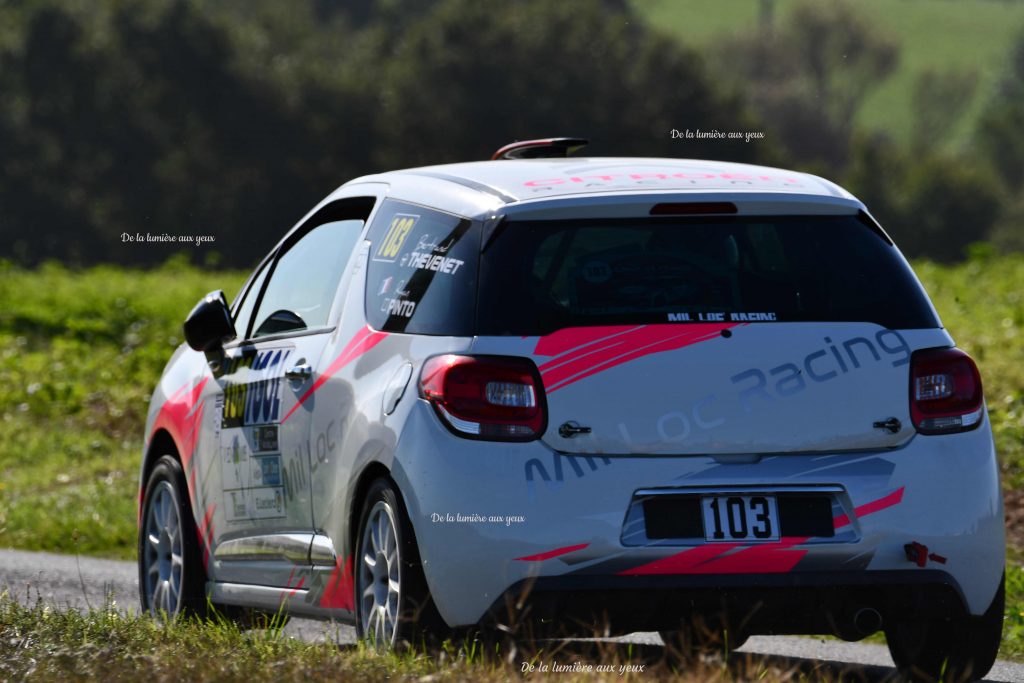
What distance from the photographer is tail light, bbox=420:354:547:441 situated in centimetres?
529

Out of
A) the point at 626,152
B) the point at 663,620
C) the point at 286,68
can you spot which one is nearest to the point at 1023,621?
the point at 663,620

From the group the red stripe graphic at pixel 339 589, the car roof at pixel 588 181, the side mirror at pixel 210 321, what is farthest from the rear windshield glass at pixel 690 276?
the side mirror at pixel 210 321

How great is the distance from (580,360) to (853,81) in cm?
10939

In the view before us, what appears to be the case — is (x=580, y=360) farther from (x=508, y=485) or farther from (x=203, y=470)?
(x=203, y=470)

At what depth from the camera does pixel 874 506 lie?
17.6ft

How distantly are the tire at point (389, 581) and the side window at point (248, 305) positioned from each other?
1842mm

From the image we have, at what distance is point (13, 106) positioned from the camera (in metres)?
55.2

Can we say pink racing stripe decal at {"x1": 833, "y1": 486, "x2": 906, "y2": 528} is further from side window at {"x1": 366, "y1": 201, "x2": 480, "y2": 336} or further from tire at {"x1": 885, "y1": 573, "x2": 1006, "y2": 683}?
side window at {"x1": 366, "y1": 201, "x2": 480, "y2": 336}

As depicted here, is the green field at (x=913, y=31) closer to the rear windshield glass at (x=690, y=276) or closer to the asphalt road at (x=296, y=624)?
the asphalt road at (x=296, y=624)

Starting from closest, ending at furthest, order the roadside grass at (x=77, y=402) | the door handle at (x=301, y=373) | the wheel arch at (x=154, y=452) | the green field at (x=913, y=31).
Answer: the door handle at (x=301, y=373) < the wheel arch at (x=154, y=452) < the roadside grass at (x=77, y=402) < the green field at (x=913, y=31)

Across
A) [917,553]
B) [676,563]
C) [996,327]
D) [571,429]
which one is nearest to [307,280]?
[571,429]

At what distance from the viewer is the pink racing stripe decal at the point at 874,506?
17.5 feet

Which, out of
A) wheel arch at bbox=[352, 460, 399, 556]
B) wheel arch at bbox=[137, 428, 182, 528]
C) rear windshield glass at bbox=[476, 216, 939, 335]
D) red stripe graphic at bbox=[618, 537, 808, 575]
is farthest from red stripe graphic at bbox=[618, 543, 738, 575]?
wheel arch at bbox=[137, 428, 182, 528]

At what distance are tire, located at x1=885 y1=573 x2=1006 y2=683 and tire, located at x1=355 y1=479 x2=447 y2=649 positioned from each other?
1.49 metres
